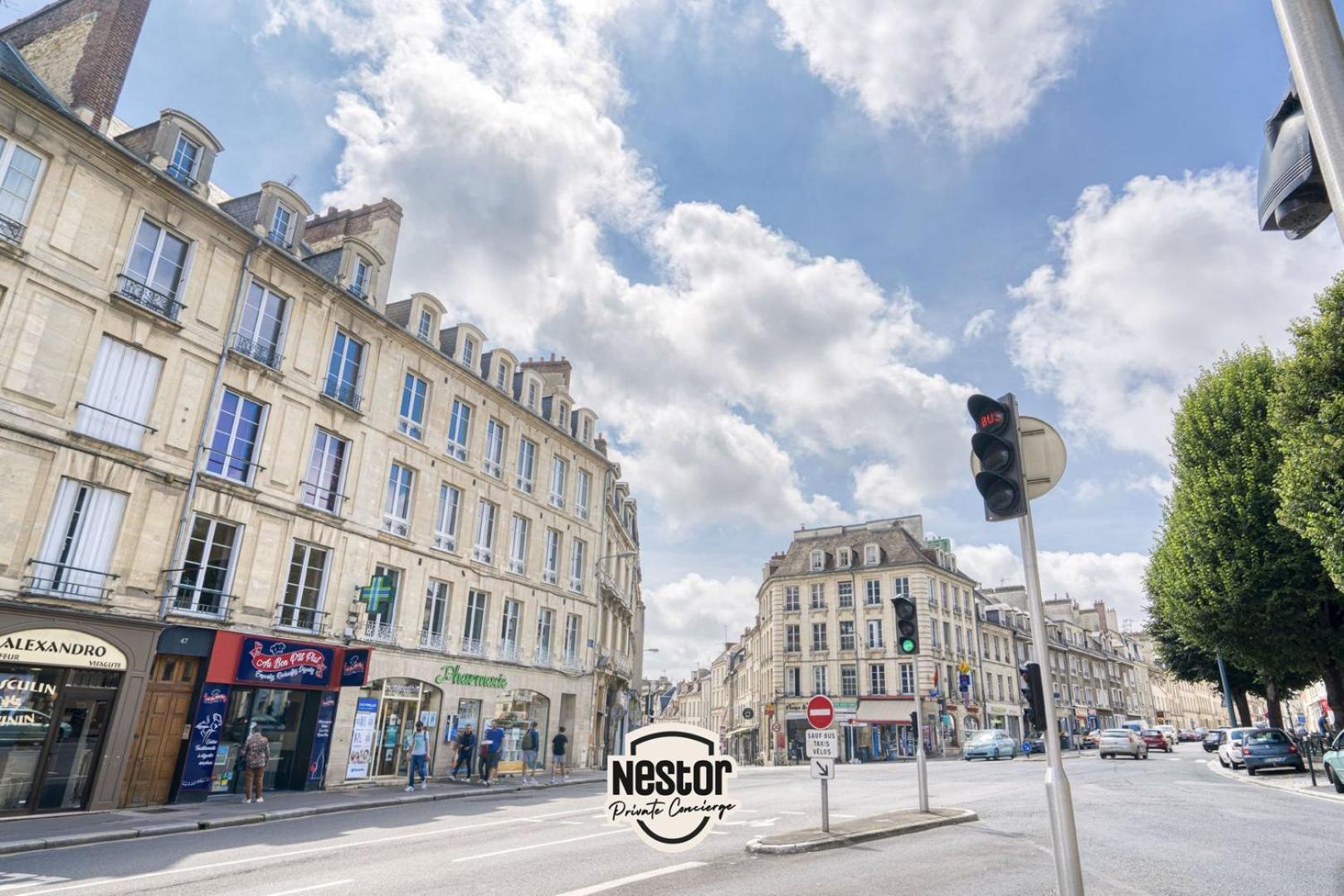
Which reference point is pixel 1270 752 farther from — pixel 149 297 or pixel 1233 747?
pixel 149 297

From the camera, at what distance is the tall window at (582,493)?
1252 inches

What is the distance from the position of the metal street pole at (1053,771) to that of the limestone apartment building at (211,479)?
1666cm

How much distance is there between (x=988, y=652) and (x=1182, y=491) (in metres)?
37.8

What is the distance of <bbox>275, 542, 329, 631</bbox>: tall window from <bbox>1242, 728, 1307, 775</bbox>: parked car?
27686mm

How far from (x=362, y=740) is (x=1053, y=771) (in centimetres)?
1968

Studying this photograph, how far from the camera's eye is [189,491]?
55.5ft

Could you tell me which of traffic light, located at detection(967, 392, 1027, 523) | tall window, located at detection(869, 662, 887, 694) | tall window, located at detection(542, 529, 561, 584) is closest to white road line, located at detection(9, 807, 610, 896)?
traffic light, located at detection(967, 392, 1027, 523)


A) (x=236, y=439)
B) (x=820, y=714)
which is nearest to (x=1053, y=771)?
(x=820, y=714)

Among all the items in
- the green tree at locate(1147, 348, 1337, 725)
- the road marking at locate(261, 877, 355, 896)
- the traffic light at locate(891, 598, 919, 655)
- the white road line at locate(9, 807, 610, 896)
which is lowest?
the white road line at locate(9, 807, 610, 896)

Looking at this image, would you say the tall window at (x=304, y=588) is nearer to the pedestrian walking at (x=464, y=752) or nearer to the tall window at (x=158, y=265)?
the pedestrian walking at (x=464, y=752)

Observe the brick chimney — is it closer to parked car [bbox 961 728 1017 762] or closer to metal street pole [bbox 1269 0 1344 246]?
metal street pole [bbox 1269 0 1344 246]

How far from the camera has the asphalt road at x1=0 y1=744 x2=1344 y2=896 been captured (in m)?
7.49

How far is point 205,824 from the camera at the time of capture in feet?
42.8

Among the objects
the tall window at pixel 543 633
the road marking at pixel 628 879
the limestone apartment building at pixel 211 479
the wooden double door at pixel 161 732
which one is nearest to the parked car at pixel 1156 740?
the tall window at pixel 543 633
